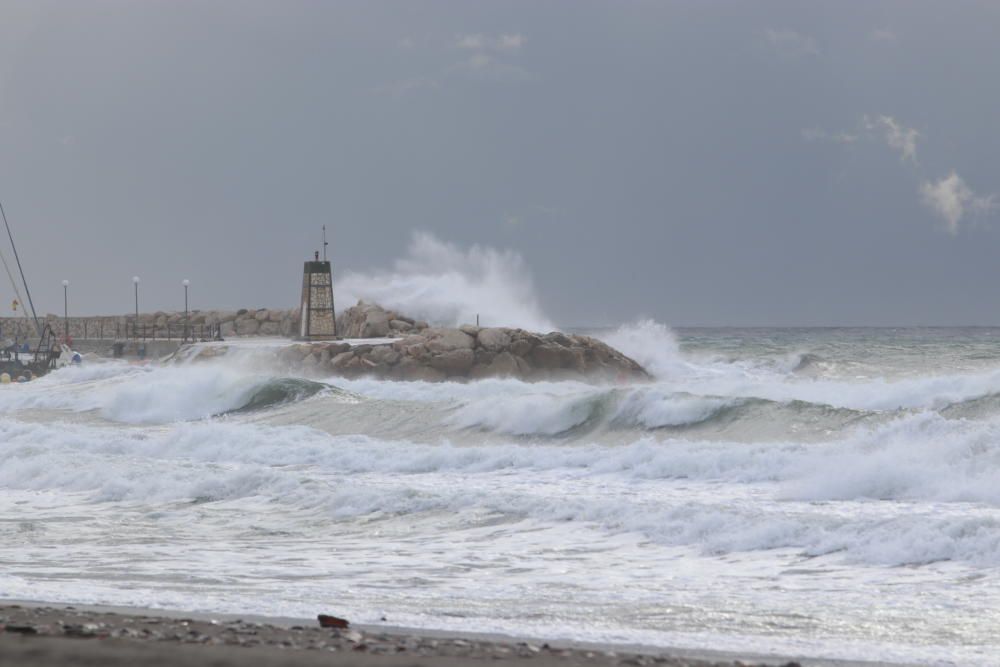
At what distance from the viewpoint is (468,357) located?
35406mm

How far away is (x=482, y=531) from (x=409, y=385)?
53.6ft

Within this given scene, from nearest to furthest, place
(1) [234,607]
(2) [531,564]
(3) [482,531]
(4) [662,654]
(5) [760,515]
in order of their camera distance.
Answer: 1. (4) [662,654]
2. (1) [234,607]
3. (2) [531,564]
4. (5) [760,515]
5. (3) [482,531]

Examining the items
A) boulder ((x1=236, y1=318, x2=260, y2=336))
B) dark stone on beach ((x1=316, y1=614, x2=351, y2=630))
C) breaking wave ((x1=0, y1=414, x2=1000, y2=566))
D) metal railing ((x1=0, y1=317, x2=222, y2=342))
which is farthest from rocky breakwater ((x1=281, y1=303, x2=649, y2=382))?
dark stone on beach ((x1=316, y1=614, x2=351, y2=630))

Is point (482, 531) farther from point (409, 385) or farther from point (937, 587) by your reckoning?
point (409, 385)

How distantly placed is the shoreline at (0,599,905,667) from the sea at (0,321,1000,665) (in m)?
0.32

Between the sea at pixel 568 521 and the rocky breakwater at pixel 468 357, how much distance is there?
13.2m

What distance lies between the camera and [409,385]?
2698 centimetres

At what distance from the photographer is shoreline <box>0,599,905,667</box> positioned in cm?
535

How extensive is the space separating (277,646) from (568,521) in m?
5.59

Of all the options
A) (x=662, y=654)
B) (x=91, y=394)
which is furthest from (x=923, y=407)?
(x=91, y=394)

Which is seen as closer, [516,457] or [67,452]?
[516,457]

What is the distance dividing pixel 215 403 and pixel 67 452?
1002cm

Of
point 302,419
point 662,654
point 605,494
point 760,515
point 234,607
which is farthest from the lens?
point 302,419

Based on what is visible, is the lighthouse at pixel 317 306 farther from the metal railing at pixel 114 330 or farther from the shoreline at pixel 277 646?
the shoreline at pixel 277 646
